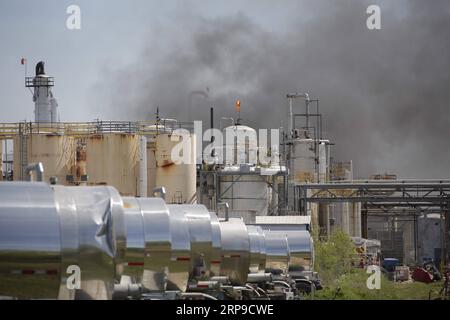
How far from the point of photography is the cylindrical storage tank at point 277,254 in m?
28.3

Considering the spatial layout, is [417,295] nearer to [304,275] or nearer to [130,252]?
[304,275]

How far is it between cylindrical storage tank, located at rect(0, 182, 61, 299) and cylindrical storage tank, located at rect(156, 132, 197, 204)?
102 ft

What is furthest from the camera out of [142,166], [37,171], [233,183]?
[233,183]

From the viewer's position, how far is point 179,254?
18.4 m

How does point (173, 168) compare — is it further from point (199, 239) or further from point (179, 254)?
point (179, 254)

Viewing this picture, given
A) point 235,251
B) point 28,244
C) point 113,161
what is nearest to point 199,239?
point 235,251

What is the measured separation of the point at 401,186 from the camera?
49781 millimetres

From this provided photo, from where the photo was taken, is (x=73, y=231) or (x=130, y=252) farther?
(x=130, y=252)

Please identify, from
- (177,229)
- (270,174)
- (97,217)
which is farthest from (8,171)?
(97,217)

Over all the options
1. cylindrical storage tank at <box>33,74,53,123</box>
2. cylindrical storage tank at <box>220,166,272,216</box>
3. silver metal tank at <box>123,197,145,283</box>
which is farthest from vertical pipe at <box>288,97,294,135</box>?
silver metal tank at <box>123,197,145,283</box>

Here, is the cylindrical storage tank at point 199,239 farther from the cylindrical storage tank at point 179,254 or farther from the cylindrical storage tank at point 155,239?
the cylindrical storage tank at point 155,239

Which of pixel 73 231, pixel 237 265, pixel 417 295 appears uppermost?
pixel 73 231

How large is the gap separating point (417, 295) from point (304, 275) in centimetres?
545

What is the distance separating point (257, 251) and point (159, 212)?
8.25 m
